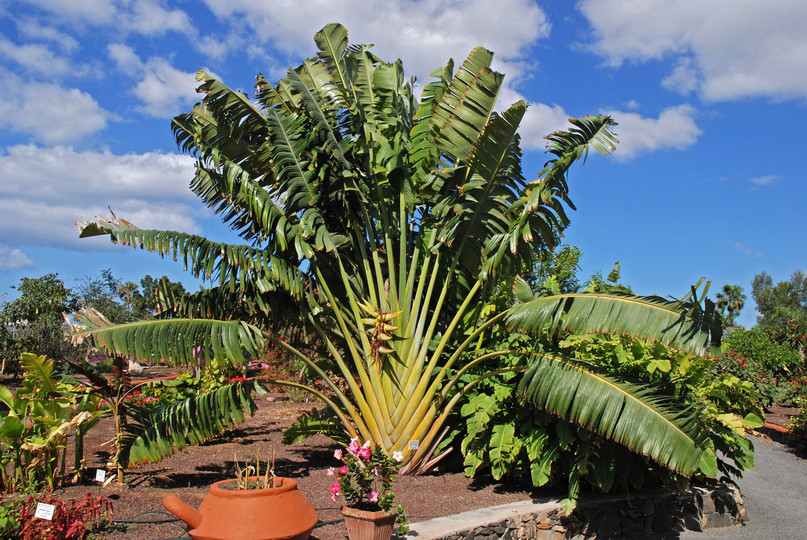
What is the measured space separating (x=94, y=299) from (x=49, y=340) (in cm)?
1292

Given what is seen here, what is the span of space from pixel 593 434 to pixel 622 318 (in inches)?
58.6

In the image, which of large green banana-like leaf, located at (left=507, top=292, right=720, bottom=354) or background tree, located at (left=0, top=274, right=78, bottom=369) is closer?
large green banana-like leaf, located at (left=507, top=292, right=720, bottom=354)

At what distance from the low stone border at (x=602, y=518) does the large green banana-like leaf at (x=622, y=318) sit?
206 centimetres

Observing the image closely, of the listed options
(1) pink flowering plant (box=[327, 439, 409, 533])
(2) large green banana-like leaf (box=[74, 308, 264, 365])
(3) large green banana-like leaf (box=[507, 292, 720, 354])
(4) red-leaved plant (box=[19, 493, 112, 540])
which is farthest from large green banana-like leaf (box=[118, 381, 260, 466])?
(3) large green banana-like leaf (box=[507, 292, 720, 354])

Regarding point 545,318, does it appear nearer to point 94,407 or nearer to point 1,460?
point 94,407

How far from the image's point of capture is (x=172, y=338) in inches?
247

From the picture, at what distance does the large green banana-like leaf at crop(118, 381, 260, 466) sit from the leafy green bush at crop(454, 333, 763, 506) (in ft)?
9.59

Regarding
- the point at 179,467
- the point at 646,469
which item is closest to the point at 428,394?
the point at 646,469

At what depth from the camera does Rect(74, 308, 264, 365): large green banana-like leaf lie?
603 centimetres

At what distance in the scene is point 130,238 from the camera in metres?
6.82

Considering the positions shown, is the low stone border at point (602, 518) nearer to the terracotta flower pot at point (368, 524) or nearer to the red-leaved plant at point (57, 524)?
the terracotta flower pot at point (368, 524)

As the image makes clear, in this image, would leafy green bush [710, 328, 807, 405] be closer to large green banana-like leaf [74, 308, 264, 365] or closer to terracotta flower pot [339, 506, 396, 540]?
terracotta flower pot [339, 506, 396, 540]

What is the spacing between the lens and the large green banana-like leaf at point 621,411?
5168mm

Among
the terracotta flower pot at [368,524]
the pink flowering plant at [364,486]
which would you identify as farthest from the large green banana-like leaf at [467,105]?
the terracotta flower pot at [368,524]
